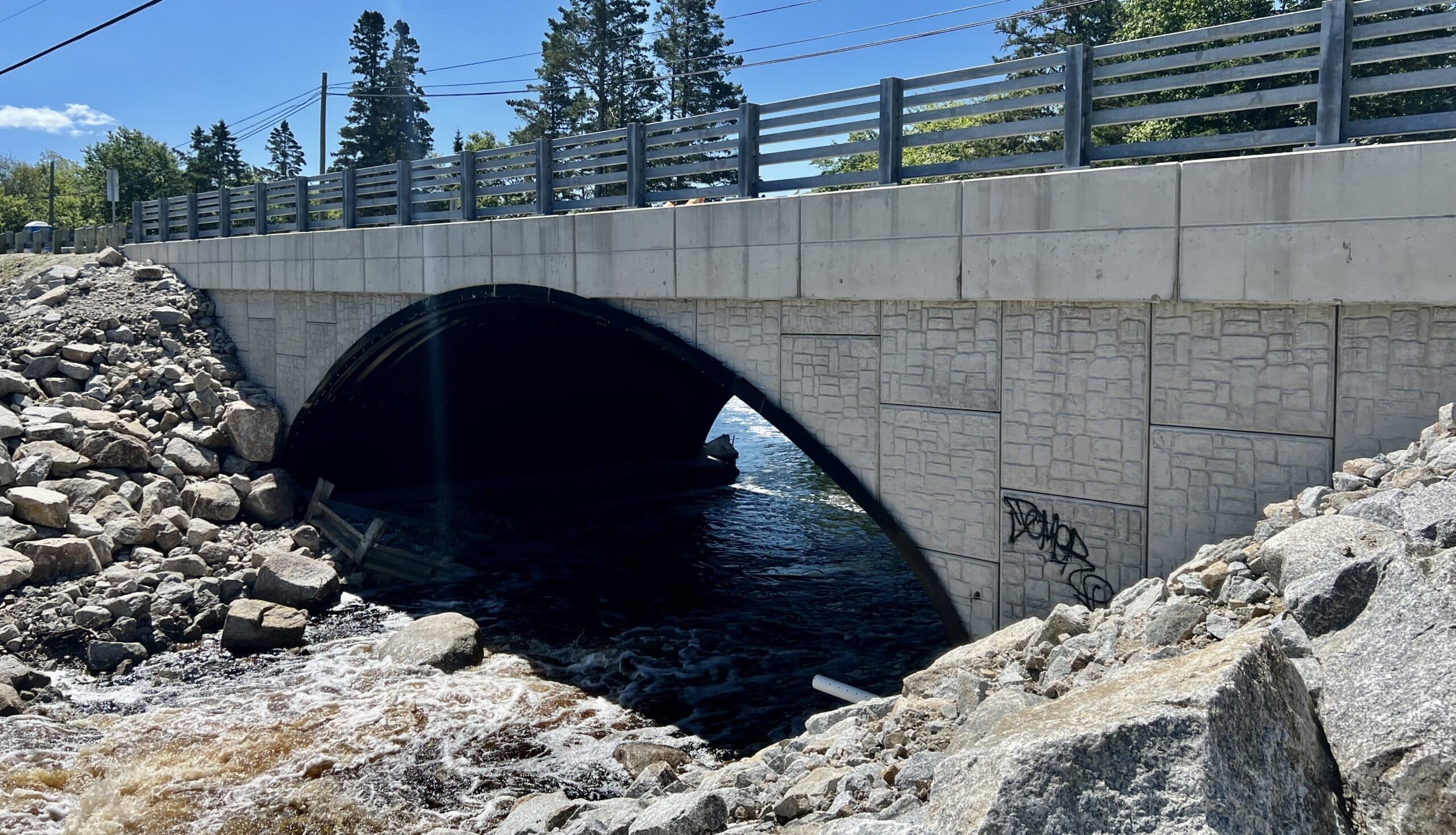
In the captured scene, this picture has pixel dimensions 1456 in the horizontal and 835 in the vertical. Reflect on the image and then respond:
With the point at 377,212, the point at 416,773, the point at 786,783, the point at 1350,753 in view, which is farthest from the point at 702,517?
the point at 1350,753

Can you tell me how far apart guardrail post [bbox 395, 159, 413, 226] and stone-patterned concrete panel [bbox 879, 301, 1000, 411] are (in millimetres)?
9080

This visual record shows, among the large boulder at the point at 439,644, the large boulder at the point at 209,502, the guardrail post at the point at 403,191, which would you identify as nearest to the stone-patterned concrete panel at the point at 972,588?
the large boulder at the point at 439,644

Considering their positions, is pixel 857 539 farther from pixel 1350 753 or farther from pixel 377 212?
pixel 1350 753

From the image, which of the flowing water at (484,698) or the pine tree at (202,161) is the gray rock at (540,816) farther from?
the pine tree at (202,161)

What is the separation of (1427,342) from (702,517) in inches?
628

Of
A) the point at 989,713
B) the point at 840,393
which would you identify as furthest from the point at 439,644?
the point at 989,713

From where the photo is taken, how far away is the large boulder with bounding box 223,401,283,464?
17766 mm

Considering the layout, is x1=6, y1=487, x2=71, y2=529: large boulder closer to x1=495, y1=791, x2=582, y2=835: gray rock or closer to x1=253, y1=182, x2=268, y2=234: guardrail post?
x1=253, y1=182, x2=268, y2=234: guardrail post

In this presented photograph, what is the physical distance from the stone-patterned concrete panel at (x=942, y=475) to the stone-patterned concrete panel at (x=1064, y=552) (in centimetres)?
20

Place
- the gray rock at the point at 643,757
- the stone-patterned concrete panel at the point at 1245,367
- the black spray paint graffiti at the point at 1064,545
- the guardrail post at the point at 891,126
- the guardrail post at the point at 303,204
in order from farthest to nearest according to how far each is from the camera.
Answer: the guardrail post at the point at 303,204
the gray rock at the point at 643,757
the guardrail post at the point at 891,126
the black spray paint graffiti at the point at 1064,545
the stone-patterned concrete panel at the point at 1245,367

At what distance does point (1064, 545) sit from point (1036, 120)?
3402 millimetres

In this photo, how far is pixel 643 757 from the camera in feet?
31.7

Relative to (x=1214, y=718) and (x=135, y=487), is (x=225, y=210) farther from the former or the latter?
(x=1214, y=718)

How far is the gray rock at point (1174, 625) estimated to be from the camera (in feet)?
17.6
